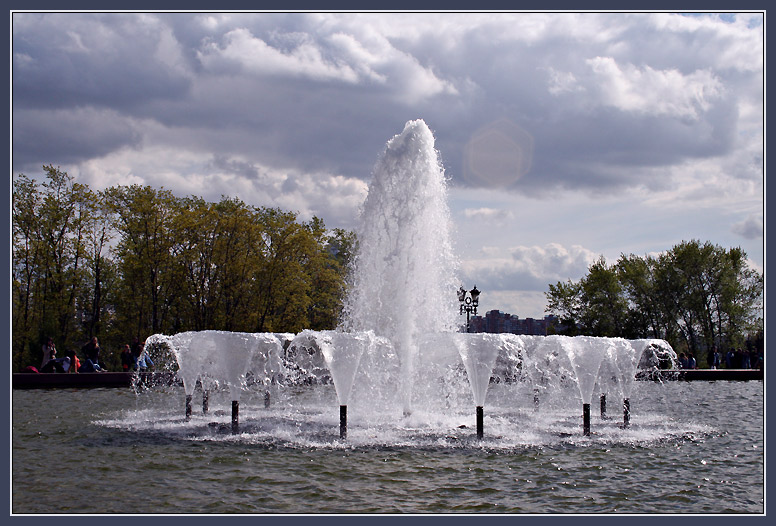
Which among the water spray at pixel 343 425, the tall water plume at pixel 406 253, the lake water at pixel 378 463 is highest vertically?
the tall water plume at pixel 406 253

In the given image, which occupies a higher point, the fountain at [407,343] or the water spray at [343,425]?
the fountain at [407,343]

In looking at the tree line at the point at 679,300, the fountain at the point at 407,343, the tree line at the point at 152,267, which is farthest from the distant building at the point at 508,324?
the fountain at the point at 407,343

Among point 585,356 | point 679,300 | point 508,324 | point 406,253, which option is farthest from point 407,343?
point 508,324

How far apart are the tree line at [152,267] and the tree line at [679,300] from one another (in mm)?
A: 24730

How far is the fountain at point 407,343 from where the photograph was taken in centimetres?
1462

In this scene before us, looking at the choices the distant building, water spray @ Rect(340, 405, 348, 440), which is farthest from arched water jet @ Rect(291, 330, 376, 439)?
the distant building

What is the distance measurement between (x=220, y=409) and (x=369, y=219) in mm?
6188

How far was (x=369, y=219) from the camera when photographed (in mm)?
17719

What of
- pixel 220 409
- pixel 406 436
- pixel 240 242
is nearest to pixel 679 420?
pixel 406 436

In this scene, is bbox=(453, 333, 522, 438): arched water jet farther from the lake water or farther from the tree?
the tree

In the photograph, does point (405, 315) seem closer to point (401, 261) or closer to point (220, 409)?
point (401, 261)

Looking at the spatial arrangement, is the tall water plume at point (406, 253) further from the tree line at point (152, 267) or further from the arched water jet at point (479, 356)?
the tree line at point (152, 267)

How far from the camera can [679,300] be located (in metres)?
55.3

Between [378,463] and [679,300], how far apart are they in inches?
1947
